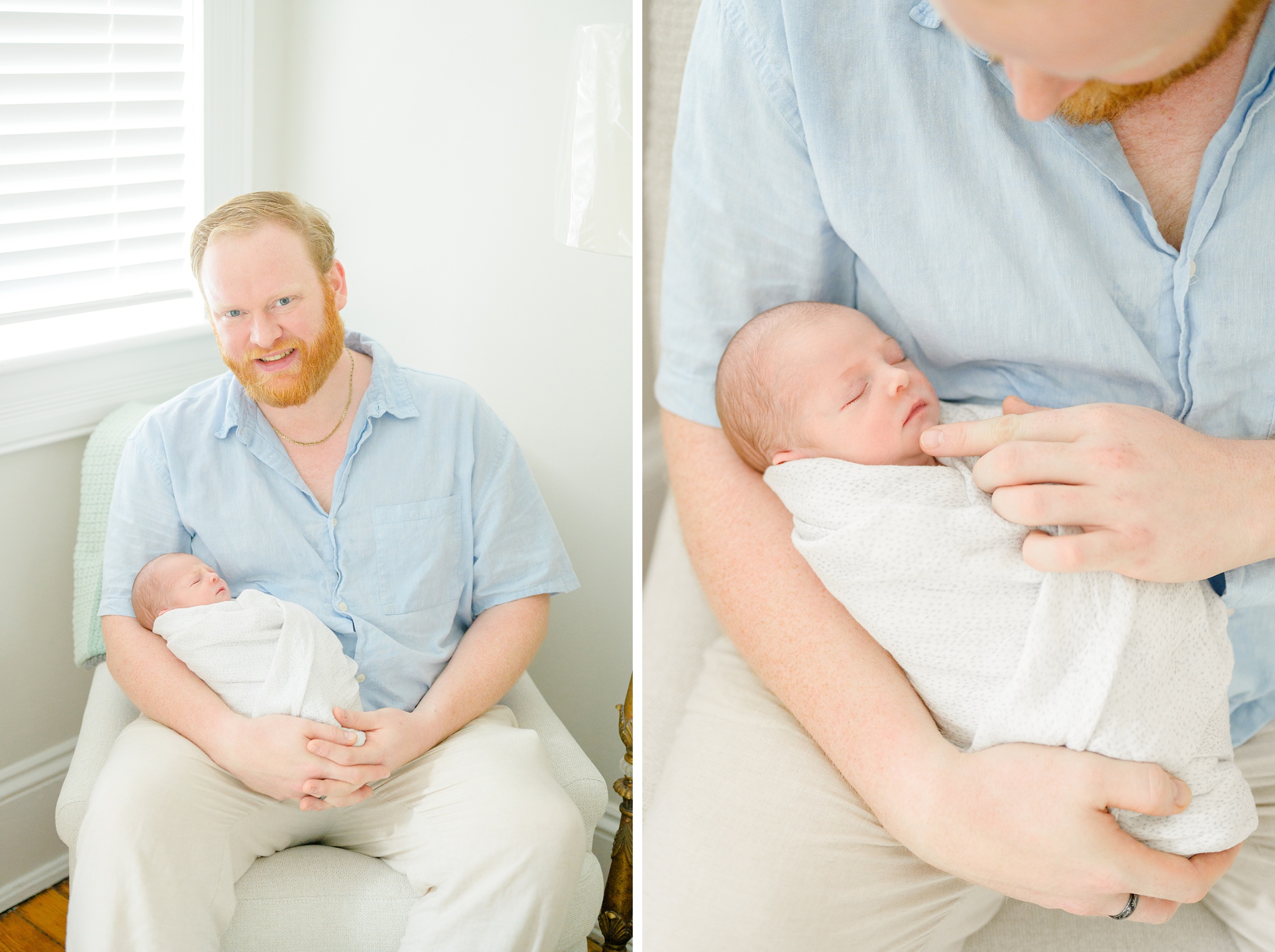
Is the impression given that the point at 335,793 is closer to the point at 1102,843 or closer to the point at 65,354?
the point at 65,354

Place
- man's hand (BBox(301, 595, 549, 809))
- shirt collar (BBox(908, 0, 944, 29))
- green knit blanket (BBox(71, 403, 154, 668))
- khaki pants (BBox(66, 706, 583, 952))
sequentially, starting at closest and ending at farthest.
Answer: shirt collar (BBox(908, 0, 944, 29)) < khaki pants (BBox(66, 706, 583, 952)) < man's hand (BBox(301, 595, 549, 809)) < green knit blanket (BBox(71, 403, 154, 668))

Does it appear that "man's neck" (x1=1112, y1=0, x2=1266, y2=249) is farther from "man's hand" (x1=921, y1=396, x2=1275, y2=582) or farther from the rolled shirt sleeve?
the rolled shirt sleeve

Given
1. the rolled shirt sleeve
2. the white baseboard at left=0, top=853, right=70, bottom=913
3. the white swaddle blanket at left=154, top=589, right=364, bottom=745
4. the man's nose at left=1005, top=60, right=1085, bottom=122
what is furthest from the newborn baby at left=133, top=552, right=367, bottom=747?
the man's nose at left=1005, top=60, right=1085, bottom=122

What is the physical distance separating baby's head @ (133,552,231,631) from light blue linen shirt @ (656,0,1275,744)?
2.61ft

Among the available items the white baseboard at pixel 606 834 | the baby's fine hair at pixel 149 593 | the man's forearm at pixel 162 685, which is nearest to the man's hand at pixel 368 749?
the man's forearm at pixel 162 685

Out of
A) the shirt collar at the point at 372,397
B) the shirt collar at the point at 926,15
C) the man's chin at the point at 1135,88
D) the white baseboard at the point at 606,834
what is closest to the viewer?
the man's chin at the point at 1135,88

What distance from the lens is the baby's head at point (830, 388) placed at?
55 centimetres

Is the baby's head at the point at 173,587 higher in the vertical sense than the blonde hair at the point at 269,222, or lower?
lower

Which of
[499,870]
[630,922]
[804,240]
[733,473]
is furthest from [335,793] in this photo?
[804,240]

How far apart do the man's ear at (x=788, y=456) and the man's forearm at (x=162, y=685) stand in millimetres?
812

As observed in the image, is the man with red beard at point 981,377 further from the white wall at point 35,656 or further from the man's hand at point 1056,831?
the white wall at point 35,656

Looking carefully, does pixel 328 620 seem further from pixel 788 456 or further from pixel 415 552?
pixel 788 456

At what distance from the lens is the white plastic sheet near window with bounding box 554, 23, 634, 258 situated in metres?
1.03

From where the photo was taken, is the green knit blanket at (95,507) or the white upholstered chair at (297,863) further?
the green knit blanket at (95,507)
